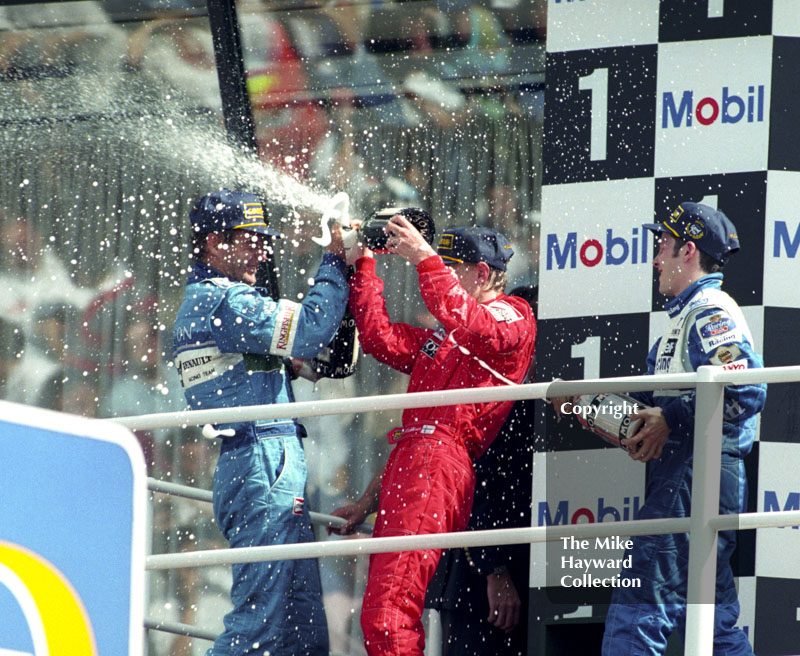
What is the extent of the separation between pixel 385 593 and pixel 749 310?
4.18 ft

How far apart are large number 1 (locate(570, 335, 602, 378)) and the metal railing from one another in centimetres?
85

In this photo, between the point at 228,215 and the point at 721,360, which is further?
the point at 228,215

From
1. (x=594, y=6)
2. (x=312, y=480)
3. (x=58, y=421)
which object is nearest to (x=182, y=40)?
(x=312, y=480)

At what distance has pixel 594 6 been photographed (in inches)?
165

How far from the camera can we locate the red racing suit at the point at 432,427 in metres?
3.41

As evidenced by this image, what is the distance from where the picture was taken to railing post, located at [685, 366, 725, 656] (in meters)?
2.84

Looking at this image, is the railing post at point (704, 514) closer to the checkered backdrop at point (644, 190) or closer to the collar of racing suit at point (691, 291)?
the collar of racing suit at point (691, 291)

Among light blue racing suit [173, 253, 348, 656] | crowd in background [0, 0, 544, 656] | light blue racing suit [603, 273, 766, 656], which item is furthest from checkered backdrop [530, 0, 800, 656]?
crowd in background [0, 0, 544, 656]

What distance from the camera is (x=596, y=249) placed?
4078 mm

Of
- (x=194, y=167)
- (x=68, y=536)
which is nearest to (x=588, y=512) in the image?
(x=68, y=536)

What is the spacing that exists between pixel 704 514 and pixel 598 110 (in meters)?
1.62

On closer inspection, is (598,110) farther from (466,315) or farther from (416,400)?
(416,400)

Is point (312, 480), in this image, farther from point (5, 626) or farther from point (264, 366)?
point (5, 626)

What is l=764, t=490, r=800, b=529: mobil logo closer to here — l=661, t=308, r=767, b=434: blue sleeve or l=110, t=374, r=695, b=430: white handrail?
l=661, t=308, r=767, b=434: blue sleeve
